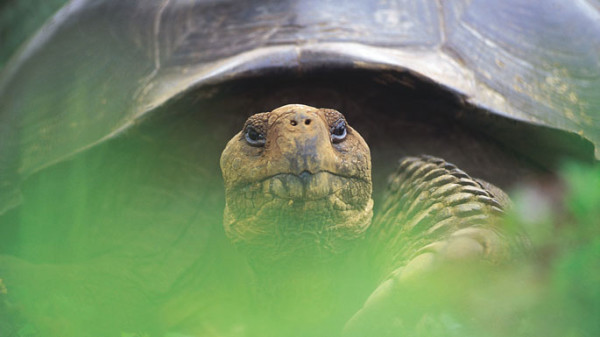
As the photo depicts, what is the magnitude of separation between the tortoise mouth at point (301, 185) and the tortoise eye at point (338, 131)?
114 millimetres

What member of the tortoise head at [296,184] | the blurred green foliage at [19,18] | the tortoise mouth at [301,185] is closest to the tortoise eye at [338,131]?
the tortoise head at [296,184]

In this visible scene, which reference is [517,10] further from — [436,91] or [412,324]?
[412,324]

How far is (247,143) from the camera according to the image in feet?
4.96

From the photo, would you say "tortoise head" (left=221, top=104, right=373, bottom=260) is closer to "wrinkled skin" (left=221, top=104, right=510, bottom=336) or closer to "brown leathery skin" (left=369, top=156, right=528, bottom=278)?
"wrinkled skin" (left=221, top=104, right=510, bottom=336)

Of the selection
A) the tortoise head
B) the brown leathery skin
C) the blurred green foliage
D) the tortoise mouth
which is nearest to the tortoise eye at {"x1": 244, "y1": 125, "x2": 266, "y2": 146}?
the tortoise head

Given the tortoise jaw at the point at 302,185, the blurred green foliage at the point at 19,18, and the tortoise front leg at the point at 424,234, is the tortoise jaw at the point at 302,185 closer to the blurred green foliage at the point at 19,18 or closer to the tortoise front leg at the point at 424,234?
the tortoise front leg at the point at 424,234

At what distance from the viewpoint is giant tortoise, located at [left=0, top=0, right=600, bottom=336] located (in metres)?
1.64

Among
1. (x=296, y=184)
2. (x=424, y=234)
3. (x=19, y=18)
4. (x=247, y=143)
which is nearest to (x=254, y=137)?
(x=247, y=143)

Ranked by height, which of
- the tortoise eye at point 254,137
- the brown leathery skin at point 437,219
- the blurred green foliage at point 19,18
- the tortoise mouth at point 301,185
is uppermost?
the tortoise eye at point 254,137

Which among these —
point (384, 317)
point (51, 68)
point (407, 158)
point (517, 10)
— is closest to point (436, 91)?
point (407, 158)

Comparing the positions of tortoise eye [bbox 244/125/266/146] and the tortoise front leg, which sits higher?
tortoise eye [bbox 244/125/266/146]

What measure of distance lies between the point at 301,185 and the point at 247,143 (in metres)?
0.24

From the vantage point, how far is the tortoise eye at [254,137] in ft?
4.88

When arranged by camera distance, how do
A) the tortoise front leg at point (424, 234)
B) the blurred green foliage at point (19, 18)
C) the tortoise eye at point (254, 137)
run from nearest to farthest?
the tortoise front leg at point (424, 234)
the tortoise eye at point (254, 137)
the blurred green foliage at point (19, 18)
